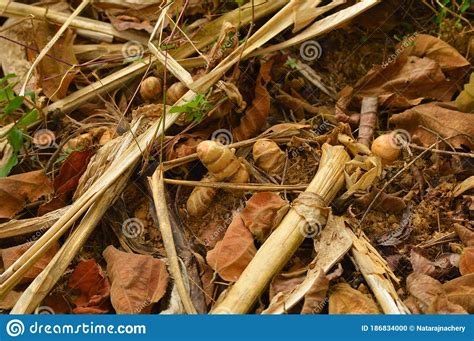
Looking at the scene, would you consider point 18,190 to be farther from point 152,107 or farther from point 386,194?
point 386,194

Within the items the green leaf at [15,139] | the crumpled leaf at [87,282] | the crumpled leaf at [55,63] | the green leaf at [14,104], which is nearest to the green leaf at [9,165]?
the green leaf at [15,139]

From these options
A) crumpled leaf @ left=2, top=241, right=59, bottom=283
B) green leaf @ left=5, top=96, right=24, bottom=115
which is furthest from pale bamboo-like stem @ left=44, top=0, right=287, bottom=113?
crumpled leaf @ left=2, top=241, right=59, bottom=283

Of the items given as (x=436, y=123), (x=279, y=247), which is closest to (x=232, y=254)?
(x=279, y=247)

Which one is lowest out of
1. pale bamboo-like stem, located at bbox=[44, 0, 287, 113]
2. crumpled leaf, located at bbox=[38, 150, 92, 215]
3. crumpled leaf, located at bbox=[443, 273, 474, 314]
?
crumpled leaf, located at bbox=[443, 273, 474, 314]

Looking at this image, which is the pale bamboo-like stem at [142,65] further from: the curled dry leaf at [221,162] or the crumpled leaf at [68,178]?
the curled dry leaf at [221,162]

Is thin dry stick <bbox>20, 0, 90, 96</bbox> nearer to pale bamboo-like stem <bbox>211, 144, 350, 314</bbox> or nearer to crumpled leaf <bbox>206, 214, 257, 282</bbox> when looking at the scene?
crumpled leaf <bbox>206, 214, 257, 282</bbox>

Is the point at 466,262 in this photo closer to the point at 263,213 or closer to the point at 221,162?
the point at 263,213
